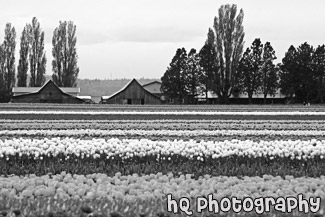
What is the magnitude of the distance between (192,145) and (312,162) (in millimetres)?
2384

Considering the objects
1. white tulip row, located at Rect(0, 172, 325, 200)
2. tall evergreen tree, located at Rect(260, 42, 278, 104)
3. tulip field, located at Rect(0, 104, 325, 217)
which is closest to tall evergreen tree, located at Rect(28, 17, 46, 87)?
tall evergreen tree, located at Rect(260, 42, 278, 104)

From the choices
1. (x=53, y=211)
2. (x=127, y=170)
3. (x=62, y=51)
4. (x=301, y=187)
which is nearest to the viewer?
(x=53, y=211)

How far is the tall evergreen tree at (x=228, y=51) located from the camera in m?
61.7

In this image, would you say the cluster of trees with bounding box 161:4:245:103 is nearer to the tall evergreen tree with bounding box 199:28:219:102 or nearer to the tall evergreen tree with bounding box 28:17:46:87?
the tall evergreen tree with bounding box 199:28:219:102

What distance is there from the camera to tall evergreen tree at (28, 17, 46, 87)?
6831cm

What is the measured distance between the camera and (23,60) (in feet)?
224

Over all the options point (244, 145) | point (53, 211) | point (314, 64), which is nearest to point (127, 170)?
point (244, 145)

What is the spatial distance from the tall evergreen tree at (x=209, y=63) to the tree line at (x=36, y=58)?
1631 cm

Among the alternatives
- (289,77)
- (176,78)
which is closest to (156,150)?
(176,78)

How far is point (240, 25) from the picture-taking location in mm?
63062

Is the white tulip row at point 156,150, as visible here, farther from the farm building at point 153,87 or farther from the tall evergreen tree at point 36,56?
the farm building at point 153,87

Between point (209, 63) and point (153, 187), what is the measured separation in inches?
2217

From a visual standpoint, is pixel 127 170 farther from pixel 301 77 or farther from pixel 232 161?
pixel 301 77

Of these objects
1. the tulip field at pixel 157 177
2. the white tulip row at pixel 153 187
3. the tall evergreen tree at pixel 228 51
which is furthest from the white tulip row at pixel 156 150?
the tall evergreen tree at pixel 228 51
